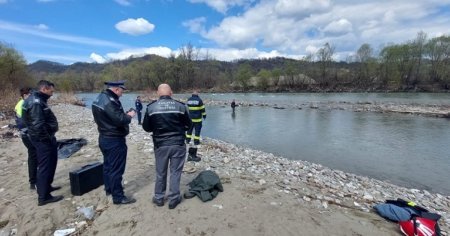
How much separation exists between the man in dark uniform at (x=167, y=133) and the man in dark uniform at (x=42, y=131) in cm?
176

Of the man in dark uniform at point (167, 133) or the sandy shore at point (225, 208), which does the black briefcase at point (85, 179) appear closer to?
the sandy shore at point (225, 208)

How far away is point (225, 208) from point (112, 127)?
2327 mm

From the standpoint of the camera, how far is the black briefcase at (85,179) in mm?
5594

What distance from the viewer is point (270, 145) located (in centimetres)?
1524

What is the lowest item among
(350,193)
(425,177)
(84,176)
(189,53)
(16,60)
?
(425,177)

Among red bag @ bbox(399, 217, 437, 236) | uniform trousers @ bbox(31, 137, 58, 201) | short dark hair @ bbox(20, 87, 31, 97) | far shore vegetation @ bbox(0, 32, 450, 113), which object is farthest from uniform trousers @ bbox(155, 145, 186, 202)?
far shore vegetation @ bbox(0, 32, 450, 113)

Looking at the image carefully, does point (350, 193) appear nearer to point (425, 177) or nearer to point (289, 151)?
point (425, 177)

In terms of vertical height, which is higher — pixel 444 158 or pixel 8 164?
pixel 8 164

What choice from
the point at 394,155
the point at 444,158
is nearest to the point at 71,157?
the point at 394,155

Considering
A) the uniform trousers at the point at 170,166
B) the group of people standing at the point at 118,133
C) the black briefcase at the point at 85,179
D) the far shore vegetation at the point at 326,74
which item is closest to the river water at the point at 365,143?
the uniform trousers at the point at 170,166

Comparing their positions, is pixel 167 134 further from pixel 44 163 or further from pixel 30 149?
pixel 30 149

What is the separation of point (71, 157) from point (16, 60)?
41400 mm

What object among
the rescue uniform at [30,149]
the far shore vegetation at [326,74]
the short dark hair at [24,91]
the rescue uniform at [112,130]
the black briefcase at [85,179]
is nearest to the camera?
the rescue uniform at [112,130]

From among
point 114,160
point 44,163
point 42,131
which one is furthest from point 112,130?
point 44,163
